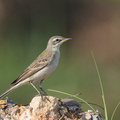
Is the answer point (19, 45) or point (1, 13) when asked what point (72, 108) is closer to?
point (19, 45)

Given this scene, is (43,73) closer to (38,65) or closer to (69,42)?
(38,65)

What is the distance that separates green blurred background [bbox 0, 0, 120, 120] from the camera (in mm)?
16406

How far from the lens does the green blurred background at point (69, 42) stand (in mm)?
16406

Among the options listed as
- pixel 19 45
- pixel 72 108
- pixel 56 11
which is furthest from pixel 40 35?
pixel 72 108

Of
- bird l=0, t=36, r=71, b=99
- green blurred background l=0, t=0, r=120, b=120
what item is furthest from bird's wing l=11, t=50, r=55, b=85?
green blurred background l=0, t=0, r=120, b=120

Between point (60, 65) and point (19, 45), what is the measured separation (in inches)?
61.4

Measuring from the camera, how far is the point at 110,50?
69.0 ft

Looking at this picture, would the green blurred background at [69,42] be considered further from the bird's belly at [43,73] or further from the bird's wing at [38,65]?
the bird's belly at [43,73]

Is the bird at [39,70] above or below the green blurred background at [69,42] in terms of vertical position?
above

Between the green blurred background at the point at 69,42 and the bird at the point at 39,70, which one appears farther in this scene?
the green blurred background at the point at 69,42

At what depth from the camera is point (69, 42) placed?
20.6 metres

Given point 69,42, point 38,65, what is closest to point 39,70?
point 38,65

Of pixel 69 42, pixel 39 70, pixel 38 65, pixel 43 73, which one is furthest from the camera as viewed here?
pixel 69 42

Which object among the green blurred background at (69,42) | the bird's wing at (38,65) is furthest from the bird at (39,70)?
the green blurred background at (69,42)
